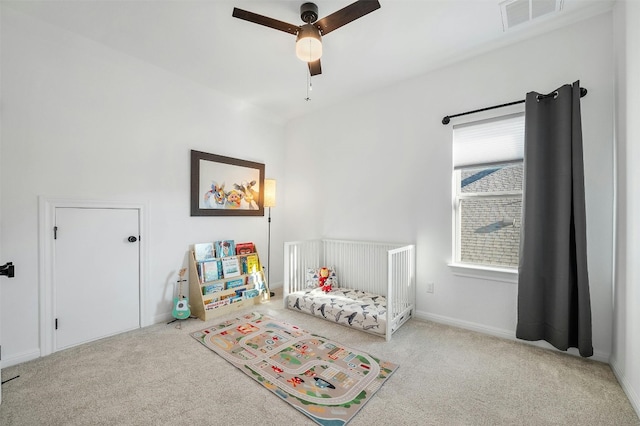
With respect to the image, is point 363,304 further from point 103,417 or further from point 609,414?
point 103,417

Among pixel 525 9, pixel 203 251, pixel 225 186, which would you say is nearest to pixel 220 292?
pixel 203 251

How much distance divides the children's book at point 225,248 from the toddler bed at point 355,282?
2.47 feet

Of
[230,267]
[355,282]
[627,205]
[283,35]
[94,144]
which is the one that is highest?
[283,35]

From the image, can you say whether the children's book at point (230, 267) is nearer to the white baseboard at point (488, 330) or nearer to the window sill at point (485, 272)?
the white baseboard at point (488, 330)

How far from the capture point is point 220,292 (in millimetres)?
3148

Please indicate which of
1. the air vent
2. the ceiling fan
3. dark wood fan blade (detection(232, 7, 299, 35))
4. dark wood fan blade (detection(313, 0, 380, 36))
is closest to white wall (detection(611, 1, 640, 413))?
the air vent

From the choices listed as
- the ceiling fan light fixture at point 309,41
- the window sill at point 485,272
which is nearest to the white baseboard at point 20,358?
the ceiling fan light fixture at point 309,41

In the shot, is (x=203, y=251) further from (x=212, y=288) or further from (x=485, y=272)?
(x=485, y=272)

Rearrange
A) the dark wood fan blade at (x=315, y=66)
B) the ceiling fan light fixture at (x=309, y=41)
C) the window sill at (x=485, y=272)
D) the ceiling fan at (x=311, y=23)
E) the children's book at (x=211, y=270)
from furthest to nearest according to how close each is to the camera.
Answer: the children's book at (x=211, y=270) → the window sill at (x=485, y=272) → the dark wood fan blade at (x=315, y=66) → the ceiling fan light fixture at (x=309, y=41) → the ceiling fan at (x=311, y=23)

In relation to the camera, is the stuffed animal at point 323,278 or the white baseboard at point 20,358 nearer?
the white baseboard at point 20,358

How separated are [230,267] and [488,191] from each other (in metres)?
2.97

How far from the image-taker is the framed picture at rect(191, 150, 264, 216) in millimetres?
3238

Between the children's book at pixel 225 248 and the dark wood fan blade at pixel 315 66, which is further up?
the dark wood fan blade at pixel 315 66

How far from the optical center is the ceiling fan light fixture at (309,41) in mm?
1895
